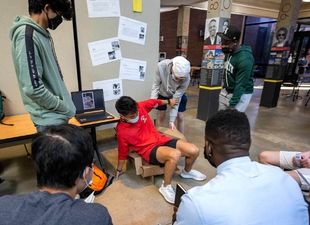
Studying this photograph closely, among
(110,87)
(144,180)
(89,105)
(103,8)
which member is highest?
(103,8)

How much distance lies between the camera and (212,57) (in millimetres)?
3746

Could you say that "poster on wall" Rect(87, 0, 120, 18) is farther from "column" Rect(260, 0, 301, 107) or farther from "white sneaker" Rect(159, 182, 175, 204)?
"column" Rect(260, 0, 301, 107)

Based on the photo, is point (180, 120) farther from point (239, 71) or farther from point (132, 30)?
point (132, 30)

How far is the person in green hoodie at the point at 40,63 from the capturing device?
1210 mm

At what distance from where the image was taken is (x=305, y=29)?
9.15 m

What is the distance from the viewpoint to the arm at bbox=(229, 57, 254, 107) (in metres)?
2.13

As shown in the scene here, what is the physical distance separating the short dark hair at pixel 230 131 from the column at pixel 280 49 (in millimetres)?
5133

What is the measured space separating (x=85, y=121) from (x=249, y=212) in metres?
1.85

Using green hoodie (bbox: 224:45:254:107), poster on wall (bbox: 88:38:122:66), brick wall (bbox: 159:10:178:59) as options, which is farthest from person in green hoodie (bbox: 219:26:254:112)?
brick wall (bbox: 159:10:178:59)

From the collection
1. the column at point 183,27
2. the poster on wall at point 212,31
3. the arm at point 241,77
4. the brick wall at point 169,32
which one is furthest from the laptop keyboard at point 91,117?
the brick wall at point 169,32

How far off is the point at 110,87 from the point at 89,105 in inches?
19.8

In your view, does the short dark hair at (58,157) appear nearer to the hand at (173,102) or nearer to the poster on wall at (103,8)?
the hand at (173,102)

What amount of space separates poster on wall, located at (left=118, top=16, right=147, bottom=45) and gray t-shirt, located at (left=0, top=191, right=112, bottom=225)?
238 cm

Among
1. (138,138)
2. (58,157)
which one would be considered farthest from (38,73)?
(138,138)
